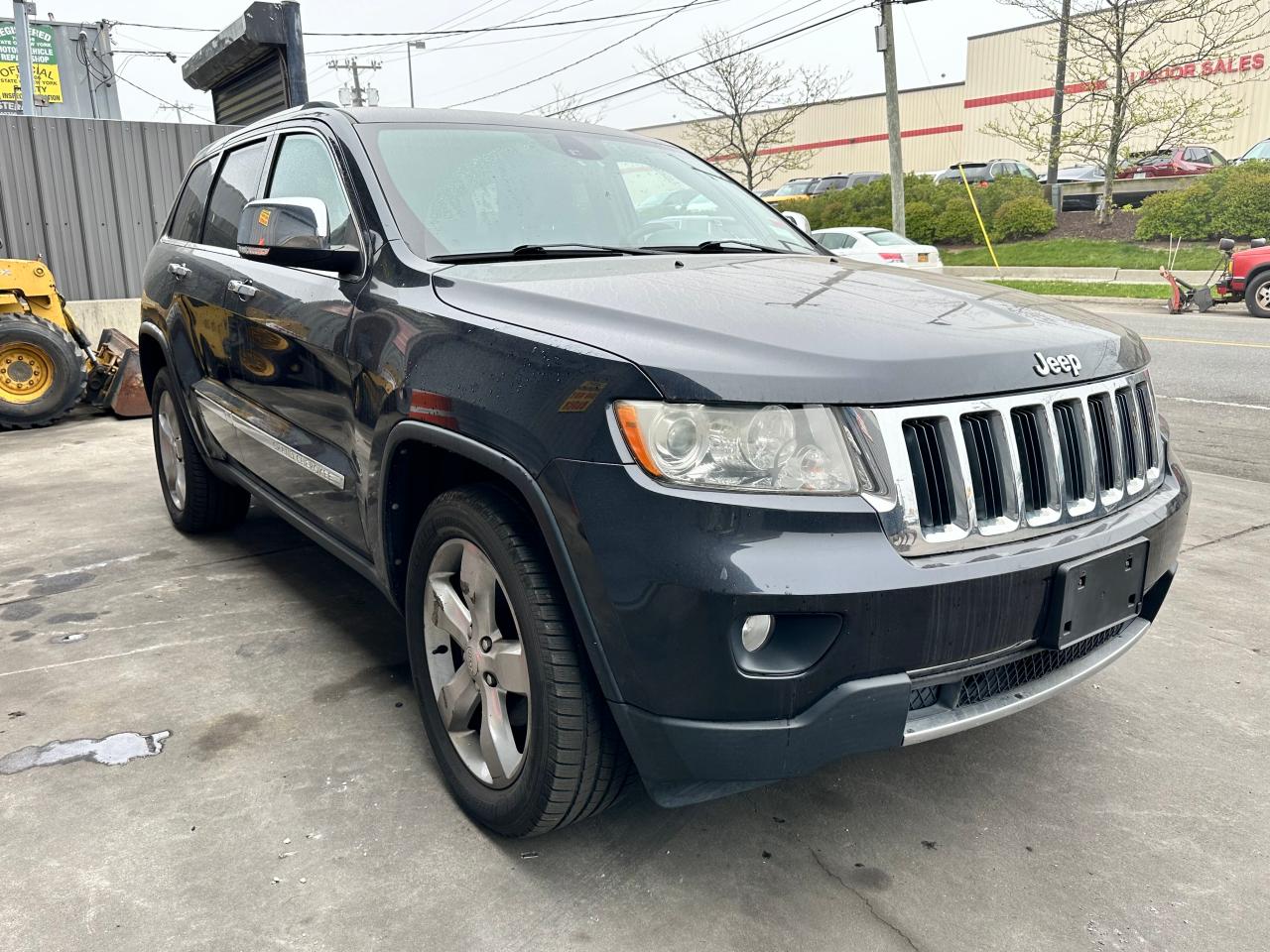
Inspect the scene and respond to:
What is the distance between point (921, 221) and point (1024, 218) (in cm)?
259

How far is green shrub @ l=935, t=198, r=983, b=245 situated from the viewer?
24.0 meters

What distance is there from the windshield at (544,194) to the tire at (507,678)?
2.82 ft

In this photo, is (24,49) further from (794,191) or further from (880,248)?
(794,191)

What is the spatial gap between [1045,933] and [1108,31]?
28.0 meters

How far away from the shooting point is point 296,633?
371 cm

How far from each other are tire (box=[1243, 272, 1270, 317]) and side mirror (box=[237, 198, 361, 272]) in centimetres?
1413

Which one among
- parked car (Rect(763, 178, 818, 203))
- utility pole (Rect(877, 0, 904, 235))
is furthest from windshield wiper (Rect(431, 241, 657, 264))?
parked car (Rect(763, 178, 818, 203))

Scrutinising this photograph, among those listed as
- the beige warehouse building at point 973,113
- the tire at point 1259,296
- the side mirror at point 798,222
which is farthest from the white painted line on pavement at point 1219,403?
the beige warehouse building at point 973,113

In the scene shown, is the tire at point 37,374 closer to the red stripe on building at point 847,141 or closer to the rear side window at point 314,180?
the rear side window at point 314,180

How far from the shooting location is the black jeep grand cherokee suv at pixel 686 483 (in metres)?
1.89

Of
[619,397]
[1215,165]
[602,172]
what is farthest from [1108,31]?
[619,397]

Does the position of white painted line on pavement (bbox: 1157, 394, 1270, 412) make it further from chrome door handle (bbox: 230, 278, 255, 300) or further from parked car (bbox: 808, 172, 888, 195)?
parked car (bbox: 808, 172, 888, 195)

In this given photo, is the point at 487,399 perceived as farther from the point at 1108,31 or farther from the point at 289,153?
the point at 1108,31

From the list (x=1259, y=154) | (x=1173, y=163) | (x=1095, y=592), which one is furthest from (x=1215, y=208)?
(x=1095, y=592)
